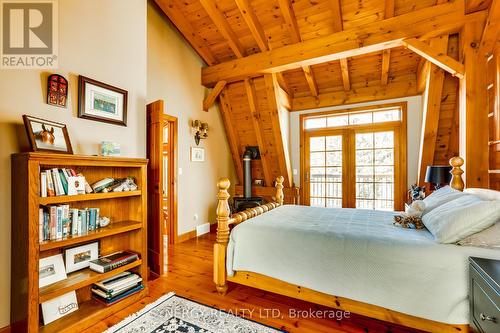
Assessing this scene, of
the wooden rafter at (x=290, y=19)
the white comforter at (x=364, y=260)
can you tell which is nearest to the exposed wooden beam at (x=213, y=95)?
the wooden rafter at (x=290, y=19)

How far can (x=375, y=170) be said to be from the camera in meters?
4.55

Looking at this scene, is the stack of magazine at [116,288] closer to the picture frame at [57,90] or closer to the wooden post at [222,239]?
the wooden post at [222,239]

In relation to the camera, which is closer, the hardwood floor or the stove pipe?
the hardwood floor

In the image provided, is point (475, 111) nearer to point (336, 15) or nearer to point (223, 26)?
point (336, 15)

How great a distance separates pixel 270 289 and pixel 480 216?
1598 millimetres

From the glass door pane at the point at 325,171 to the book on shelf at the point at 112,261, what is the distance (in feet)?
12.4

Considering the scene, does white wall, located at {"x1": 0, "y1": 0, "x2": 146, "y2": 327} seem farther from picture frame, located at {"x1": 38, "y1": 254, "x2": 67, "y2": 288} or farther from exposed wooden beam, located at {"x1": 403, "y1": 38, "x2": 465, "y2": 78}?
exposed wooden beam, located at {"x1": 403, "y1": 38, "x2": 465, "y2": 78}

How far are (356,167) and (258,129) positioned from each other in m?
2.11

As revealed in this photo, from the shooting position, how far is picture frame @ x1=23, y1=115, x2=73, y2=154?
5.42 ft

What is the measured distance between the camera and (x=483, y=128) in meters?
2.71

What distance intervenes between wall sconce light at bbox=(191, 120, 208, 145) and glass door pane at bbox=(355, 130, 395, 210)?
2989mm

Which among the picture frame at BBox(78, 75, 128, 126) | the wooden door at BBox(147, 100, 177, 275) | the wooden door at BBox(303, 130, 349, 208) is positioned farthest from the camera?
the wooden door at BBox(303, 130, 349, 208)

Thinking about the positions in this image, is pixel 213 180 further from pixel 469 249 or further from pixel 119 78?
pixel 469 249

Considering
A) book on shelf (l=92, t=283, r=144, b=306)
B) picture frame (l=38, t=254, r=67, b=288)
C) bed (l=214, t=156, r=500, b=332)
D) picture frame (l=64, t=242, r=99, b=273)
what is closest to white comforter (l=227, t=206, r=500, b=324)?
bed (l=214, t=156, r=500, b=332)
